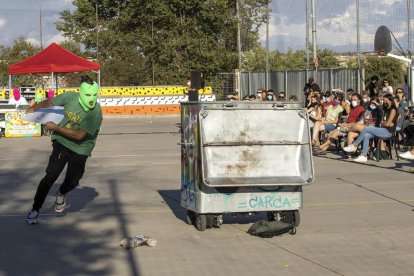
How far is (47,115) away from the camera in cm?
952

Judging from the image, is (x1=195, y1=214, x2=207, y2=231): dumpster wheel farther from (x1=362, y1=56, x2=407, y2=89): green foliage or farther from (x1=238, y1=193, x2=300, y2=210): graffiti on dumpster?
(x1=362, y1=56, x2=407, y2=89): green foliage

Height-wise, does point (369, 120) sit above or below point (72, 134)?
below

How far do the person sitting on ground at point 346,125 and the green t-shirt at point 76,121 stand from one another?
960 centimetres

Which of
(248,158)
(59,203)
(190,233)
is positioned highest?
(248,158)

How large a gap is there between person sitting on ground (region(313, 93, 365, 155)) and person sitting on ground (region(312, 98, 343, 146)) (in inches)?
26.0

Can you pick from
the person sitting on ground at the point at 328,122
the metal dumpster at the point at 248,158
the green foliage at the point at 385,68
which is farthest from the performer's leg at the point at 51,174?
the green foliage at the point at 385,68

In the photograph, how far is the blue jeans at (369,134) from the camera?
16266 millimetres

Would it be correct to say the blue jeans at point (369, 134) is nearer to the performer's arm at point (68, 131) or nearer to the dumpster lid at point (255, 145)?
the dumpster lid at point (255, 145)

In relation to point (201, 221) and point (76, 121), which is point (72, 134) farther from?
point (201, 221)

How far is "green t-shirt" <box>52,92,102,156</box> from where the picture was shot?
9.16 m

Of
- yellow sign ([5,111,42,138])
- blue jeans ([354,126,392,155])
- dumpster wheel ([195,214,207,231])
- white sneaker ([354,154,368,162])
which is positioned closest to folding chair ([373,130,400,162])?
blue jeans ([354,126,392,155])

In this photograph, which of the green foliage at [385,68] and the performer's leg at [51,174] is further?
the green foliage at [385,68]

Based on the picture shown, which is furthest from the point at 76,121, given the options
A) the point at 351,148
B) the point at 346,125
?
the point at 346,125

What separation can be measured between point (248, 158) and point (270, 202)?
542mm
